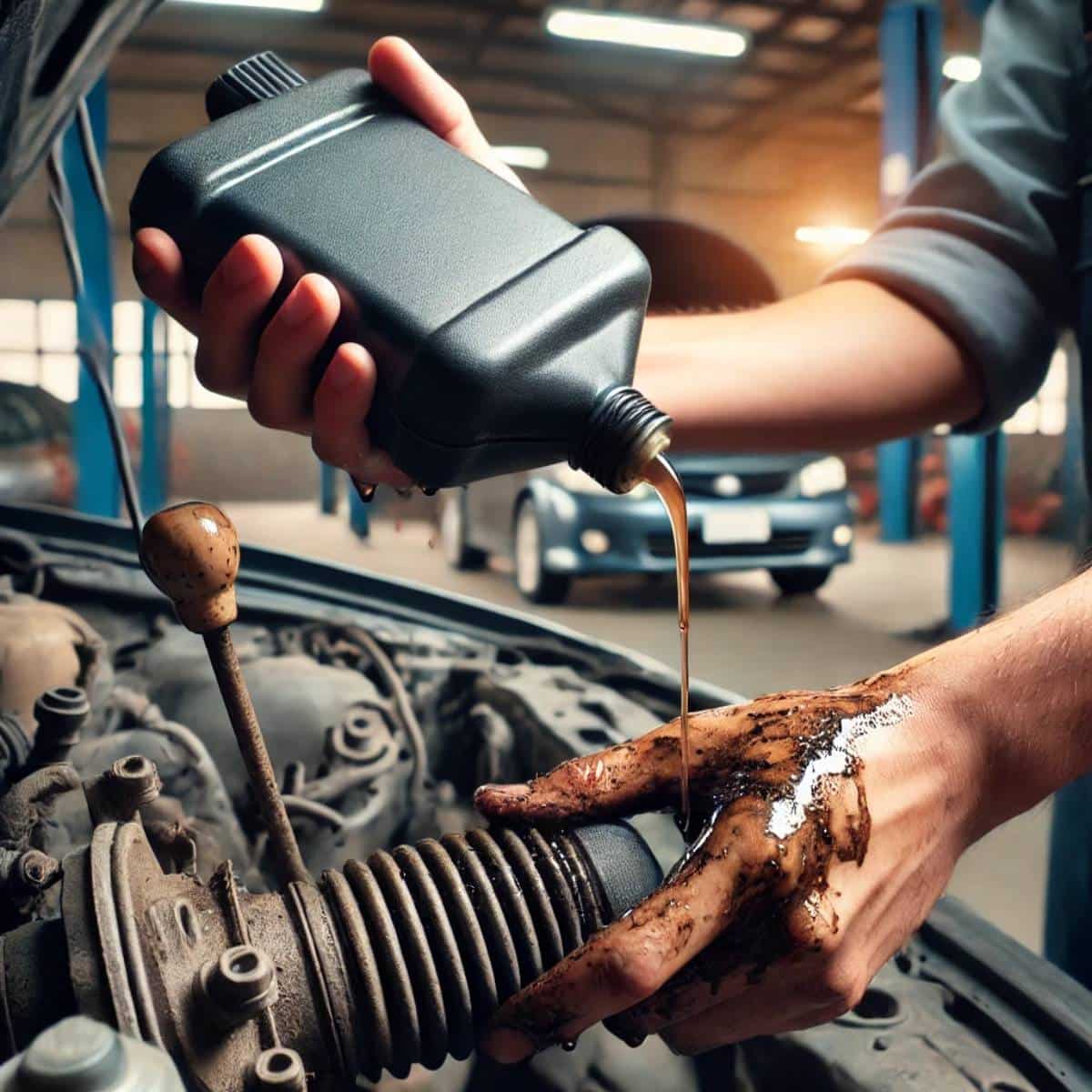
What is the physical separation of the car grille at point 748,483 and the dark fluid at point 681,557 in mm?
2714

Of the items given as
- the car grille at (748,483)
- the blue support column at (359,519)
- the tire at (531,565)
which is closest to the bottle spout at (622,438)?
the car grille at (748,483)

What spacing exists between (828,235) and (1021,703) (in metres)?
10.0

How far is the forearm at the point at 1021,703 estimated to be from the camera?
0.61 metres

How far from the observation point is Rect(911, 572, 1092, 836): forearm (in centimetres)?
61

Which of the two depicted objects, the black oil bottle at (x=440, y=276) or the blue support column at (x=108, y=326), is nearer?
the black oil bottle at (x=440, y=276)

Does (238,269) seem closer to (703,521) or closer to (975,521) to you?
(703,521)

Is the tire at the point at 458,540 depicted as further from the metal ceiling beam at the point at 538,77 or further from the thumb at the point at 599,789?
the metal ceiling beam at the point at 538,77

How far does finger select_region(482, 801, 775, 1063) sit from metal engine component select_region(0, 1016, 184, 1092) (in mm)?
231

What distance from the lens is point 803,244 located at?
988 centimetres

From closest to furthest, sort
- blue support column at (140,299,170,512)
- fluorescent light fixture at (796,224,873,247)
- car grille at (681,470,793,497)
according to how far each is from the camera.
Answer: car grille at (681,470,793,497)
blue support column at (140,299,170,512)
fluorescent light fixture at (796,224,873,247)

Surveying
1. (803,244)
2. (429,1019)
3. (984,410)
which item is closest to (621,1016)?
(429,1019)

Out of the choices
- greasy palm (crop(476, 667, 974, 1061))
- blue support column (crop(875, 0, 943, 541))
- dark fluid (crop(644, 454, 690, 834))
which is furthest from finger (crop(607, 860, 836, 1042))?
blue support column (crop(875, 0, 943, 541))

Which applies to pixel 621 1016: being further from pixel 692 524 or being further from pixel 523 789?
pixel 692 524

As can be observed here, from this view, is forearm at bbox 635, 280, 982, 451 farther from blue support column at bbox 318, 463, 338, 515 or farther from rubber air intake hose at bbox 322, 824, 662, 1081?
blue support column at bbox 318, 463, 338, 515
